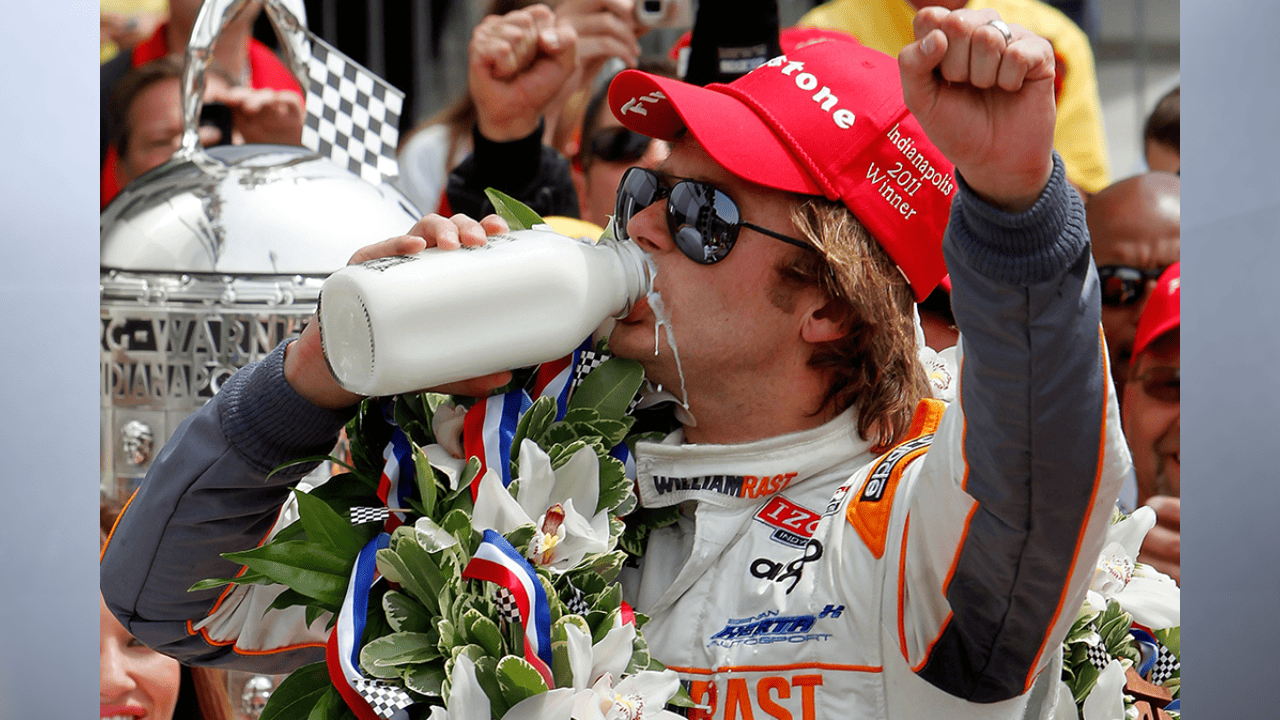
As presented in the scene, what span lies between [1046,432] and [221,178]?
1384mm

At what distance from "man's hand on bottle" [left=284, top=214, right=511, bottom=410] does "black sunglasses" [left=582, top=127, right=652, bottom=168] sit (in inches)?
63.6

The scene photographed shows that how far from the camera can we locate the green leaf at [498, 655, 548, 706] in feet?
3.75

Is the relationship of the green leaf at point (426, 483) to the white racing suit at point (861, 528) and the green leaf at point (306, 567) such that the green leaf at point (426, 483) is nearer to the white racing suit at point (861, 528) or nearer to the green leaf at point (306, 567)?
the green leaf at point (306, 567)

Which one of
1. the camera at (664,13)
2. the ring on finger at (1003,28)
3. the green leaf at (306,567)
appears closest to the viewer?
the ring on finger at (1003,28)

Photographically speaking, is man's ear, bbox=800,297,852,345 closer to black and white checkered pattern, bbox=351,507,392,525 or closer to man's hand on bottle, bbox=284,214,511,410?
man's hand on bottle, bbox=284,214,511,410

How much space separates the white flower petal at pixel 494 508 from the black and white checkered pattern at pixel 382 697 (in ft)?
0.57

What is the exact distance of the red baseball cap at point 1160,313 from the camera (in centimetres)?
245

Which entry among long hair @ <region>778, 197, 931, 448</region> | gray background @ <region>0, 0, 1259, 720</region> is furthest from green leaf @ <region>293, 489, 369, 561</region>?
long hair @ <region>778, 197, 931, 448</region>

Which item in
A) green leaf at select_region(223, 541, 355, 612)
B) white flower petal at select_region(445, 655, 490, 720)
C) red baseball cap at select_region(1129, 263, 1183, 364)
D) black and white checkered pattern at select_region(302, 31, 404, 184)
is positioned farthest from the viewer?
red baseball cap at select_region(1129, 263, 1183, 364)

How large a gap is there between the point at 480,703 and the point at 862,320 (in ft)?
2.16

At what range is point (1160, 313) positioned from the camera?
8.12ft

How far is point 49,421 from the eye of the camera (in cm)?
143

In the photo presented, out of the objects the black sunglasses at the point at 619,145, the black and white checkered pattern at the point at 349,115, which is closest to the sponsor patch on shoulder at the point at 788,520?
the black and white checkered pattern at the point at 349,115

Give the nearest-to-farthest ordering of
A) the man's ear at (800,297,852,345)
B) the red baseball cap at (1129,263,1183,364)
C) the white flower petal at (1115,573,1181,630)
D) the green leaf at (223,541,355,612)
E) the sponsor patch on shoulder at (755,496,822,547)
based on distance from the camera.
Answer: the green leaf at (223,541,355,612), the sponsor patch on shoulder at (755,496,822,547), the man's ear at (800,297,852,345), the white flower petal at (1115,573,1181,630), the red baseball cap at (1129,263,1183,364)
